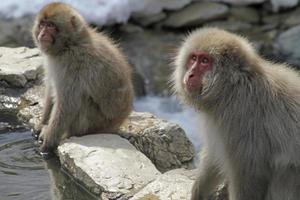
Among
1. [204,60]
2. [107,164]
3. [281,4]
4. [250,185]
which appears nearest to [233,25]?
[281,4]

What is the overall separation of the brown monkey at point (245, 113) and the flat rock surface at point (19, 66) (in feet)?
9.04

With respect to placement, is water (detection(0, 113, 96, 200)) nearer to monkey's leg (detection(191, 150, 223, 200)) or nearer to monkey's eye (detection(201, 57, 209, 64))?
monkey's leg (detection(191, 150, 223, 200))

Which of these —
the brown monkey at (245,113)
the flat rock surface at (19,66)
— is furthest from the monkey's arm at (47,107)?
the brown monkey at (245,113)

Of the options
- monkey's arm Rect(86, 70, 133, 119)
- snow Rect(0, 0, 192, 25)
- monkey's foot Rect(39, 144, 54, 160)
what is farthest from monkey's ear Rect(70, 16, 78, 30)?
snow Rect(0, 0, 192, 25)

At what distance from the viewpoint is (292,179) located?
12.0 feet

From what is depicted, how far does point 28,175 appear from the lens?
4.84 m

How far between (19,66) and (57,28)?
1.13m

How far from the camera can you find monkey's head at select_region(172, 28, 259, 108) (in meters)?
3.59

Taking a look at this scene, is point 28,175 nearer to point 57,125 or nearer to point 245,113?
point 57,125

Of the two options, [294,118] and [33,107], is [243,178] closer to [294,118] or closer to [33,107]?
[294,118]

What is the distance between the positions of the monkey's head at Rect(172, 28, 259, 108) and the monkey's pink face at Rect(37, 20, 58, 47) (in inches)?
72.2

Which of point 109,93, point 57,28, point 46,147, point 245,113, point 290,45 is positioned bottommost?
point 290,45

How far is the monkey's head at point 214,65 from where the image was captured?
11.8 ft

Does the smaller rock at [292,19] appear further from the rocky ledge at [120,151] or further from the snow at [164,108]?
the rocky ledge at [120,151]
